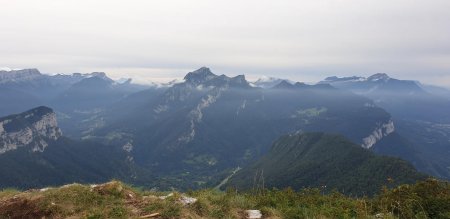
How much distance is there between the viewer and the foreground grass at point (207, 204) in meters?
17.5

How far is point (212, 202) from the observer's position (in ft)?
63.2

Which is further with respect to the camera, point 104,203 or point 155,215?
point 104,203

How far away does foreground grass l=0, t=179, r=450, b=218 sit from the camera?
17531 millimetres

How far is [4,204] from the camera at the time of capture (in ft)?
61.6

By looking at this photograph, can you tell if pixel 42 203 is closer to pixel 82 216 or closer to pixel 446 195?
pixel 82 216

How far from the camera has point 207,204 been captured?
18469mm

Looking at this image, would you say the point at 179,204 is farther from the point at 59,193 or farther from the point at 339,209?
the point at 339,209

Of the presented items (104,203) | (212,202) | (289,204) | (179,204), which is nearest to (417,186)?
(289,204)

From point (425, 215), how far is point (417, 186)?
11.4 ft

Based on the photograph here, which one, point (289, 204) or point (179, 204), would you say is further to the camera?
point (289, 204)

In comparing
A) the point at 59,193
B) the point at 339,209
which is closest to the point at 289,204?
the point at 339,209

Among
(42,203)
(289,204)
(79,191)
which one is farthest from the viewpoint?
(289,204)

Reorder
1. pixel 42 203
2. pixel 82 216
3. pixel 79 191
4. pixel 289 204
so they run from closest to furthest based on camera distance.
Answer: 1. pixel 82 216
2. pixel 42 203
3. pixel 79 191
4. pixel 289 204

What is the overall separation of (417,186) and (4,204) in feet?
62.8
